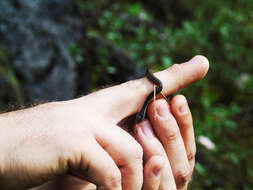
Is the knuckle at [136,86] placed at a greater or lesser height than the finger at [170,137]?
greater

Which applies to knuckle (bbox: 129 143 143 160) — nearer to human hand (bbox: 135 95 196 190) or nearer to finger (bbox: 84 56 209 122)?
human hand (bbox: 135 95 196 190)

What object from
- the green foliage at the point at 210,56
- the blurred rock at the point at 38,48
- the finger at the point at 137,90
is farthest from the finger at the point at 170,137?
the blurred rock at the point at 38,48

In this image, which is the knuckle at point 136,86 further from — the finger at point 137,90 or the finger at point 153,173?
the finger at point 153,173

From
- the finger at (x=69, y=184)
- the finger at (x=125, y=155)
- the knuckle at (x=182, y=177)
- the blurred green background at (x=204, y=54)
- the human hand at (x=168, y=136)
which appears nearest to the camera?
the finger at (x=125, y=155)

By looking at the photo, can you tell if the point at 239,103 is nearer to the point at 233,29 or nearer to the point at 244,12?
the point at 233,29

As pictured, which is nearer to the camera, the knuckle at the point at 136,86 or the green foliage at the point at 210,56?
the knuckle at the point at 136,86

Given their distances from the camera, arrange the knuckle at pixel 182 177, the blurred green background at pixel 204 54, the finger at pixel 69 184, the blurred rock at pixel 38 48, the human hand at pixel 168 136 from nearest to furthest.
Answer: the finger at pixel 69 184
the human hand at pixel 168 136
the knuckle at pixel 182 177
the blurred rock at pixel 38 48
the blurred green background at pixel 204 54

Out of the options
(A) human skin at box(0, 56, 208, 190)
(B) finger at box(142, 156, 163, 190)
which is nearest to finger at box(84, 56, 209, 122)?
Answer: (A) human skin at box(0, 56, 208, 190)
